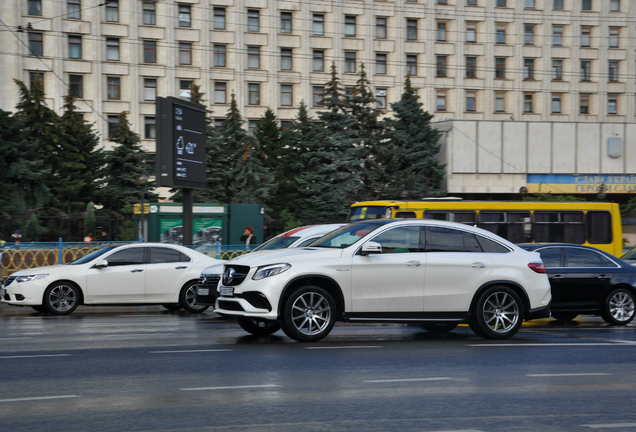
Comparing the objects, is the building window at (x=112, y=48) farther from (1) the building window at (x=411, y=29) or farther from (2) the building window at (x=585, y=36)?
(2) the building window at (x=585, y=36)

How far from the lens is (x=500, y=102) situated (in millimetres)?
63094

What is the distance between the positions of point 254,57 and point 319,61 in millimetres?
4964

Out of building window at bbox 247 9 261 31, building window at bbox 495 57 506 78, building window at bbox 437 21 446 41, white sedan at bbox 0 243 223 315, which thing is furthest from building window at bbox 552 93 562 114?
white sedan at bbox 0 243 223 315

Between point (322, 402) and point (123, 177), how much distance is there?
1489 inches

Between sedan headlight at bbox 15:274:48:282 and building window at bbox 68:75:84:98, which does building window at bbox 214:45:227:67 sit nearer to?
building window at bbox 68:75:84:98

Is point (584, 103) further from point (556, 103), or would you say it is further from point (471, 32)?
point (471, 32)

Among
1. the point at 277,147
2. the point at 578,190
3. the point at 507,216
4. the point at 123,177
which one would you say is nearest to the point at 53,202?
the point at 123,177

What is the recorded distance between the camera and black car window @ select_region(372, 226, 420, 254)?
35.1 feet

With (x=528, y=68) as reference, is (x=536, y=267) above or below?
below

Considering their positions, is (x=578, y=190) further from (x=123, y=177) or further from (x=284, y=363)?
(x=284, y=363)

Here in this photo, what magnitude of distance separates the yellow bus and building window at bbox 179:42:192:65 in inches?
1344

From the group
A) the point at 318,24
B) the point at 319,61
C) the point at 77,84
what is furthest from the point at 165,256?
the point at 318,24

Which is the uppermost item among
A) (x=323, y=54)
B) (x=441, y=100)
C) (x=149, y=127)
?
(x=323, y=54)

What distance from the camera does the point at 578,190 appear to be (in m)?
54.1
